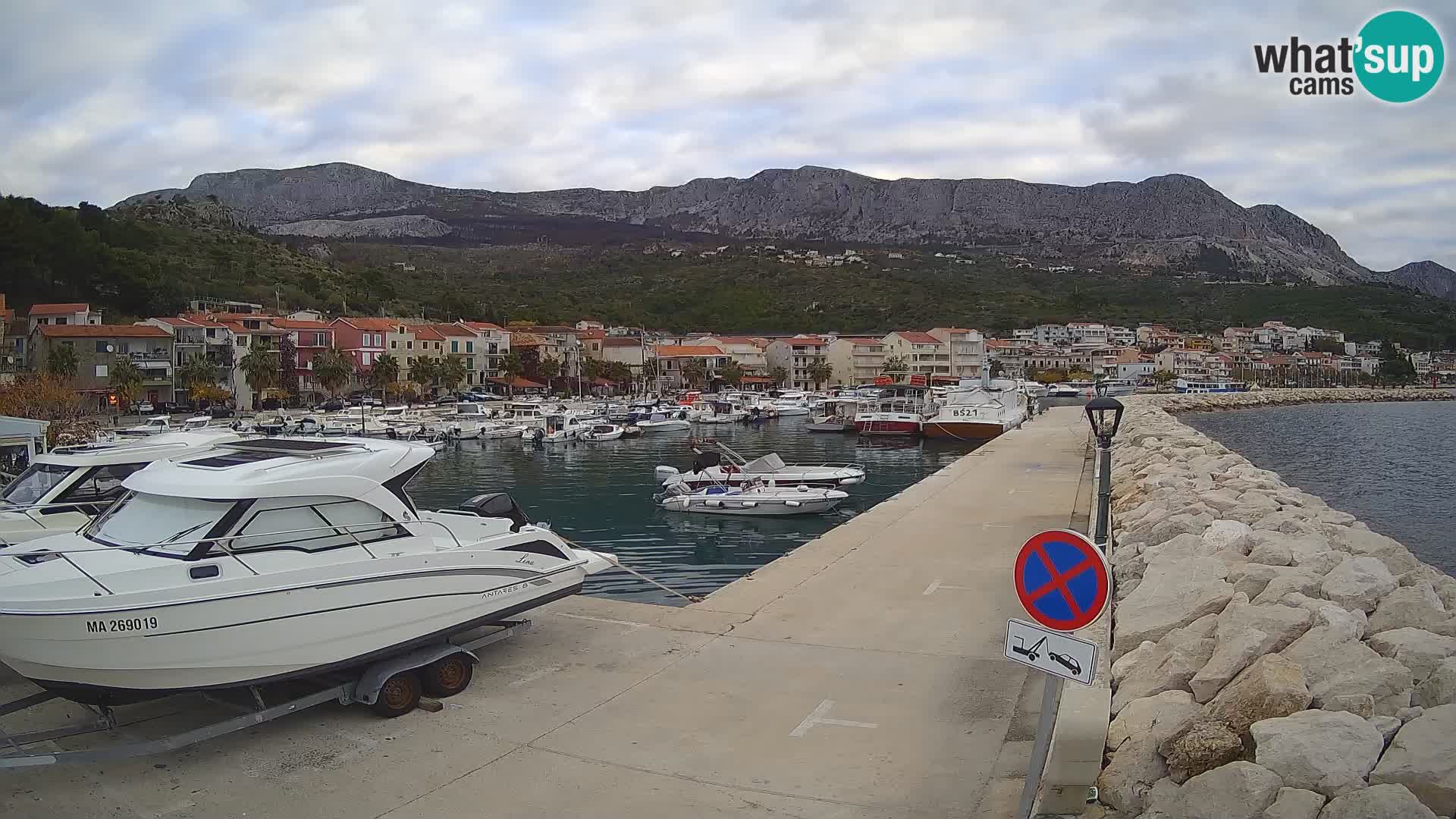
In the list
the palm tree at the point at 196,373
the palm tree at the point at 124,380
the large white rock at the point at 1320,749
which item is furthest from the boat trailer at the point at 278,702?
the palm tree at the point at 196,373

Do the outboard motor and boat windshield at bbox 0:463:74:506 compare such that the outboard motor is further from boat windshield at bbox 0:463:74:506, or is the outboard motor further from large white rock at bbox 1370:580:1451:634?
large white rock at bbox 1370:580:1451:634

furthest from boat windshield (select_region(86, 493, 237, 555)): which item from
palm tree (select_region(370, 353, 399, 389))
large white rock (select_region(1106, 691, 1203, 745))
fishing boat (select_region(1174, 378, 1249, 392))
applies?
fishing boat (select_region(1174, 378, 1249, 392))

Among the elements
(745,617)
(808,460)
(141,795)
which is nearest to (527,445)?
(808,460)

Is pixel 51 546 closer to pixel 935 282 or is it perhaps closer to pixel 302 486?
pixel 302 486

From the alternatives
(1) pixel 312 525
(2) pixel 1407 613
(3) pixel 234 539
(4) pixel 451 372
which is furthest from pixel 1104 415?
(4) pixel 451 372

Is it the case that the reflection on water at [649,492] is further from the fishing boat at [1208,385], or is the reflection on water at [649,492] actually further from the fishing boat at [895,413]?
the fishing boat at [1208,385]

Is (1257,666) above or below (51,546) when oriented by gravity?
below

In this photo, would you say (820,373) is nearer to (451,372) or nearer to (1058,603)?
(451,372)

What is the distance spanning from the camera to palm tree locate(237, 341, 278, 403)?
7050cm

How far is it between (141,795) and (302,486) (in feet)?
7.98

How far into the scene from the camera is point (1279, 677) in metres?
6.04

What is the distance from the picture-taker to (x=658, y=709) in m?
7.94

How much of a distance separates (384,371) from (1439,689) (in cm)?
7785

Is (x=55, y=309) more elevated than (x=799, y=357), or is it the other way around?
(x=55, y=309)
